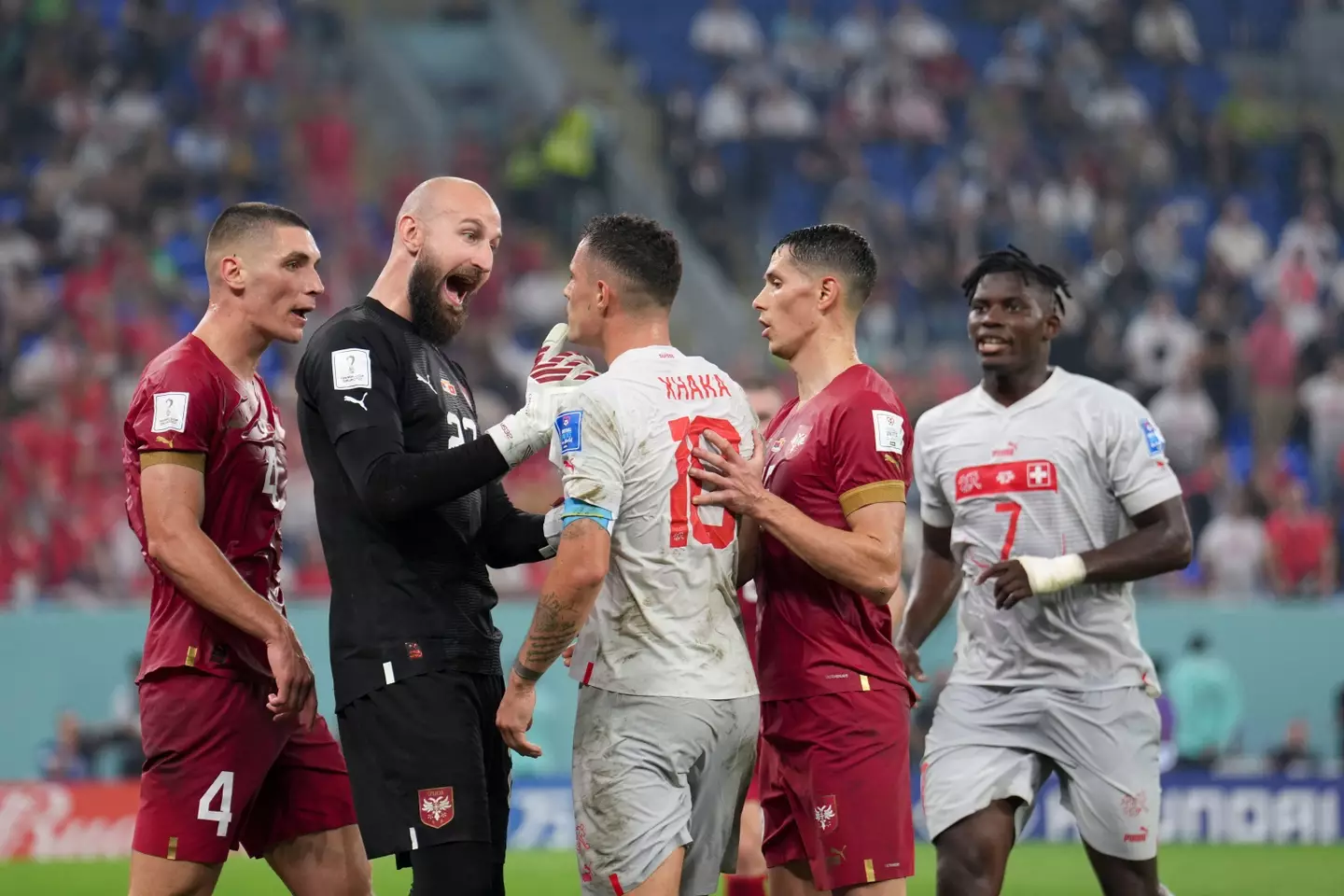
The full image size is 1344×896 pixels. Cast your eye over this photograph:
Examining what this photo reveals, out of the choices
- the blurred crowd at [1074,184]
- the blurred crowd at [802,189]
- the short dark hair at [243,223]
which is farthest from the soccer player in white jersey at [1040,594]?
the blurred crowd at [1074,184]

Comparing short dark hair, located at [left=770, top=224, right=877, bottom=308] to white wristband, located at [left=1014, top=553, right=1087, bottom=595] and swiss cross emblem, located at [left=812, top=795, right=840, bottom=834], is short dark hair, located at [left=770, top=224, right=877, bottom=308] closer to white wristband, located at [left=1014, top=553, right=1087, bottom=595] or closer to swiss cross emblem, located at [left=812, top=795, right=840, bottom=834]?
white wristband, located at [left=1014, top=553, right=1087, bottom=595]

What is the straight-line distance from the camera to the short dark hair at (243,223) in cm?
596

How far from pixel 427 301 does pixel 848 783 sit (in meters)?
2.11

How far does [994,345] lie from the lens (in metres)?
6.88

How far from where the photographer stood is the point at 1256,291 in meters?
18.7

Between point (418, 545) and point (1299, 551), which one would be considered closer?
point (418, 545)

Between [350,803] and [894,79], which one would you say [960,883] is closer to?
[350,803]

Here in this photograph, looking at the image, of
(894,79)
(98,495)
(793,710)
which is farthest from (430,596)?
(894,79)

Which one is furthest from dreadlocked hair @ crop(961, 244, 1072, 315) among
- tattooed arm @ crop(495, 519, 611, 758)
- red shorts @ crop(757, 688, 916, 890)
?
tattooed arm @ crop(495, 519, 611, 758)

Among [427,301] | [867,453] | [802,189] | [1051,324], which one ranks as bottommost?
[867,453]

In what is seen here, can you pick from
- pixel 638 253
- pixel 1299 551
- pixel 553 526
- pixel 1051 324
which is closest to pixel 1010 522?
pixel 1051 324

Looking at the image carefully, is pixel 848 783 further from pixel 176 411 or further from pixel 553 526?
pixel 176 411

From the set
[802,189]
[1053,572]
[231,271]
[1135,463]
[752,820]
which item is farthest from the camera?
[802,189]

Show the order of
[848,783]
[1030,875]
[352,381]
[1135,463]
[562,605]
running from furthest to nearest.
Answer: [1030,875]
[1135,463]
[848,783]
[352,381]
[562,605]
